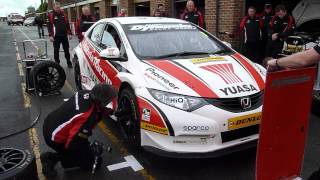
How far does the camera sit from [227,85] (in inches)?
155

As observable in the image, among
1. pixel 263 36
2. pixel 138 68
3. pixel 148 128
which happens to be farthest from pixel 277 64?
pixel 263 36

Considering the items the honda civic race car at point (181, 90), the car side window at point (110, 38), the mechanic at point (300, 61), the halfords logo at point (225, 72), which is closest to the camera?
the mechanic at point (300, 61)

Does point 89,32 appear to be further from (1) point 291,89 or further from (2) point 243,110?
(1) point 291,89

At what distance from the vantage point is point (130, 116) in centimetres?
434

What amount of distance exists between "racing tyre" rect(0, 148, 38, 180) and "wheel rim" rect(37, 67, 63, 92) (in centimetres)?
423

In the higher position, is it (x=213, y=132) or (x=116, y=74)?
(x=116, y=74)

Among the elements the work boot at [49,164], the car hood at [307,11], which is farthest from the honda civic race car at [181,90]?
the car hood at [307,11]

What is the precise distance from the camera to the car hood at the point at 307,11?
27.6ft

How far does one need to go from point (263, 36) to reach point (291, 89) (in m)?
6.50

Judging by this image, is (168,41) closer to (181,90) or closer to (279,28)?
(181,90)

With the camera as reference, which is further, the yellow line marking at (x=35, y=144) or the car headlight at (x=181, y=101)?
the yellow line marking at (x=35, y=144)

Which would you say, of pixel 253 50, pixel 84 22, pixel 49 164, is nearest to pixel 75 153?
pixel 49 164

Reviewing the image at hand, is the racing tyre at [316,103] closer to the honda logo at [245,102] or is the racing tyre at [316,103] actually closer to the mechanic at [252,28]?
the honda logo at [245,102]

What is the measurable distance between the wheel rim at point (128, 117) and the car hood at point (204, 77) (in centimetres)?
40
